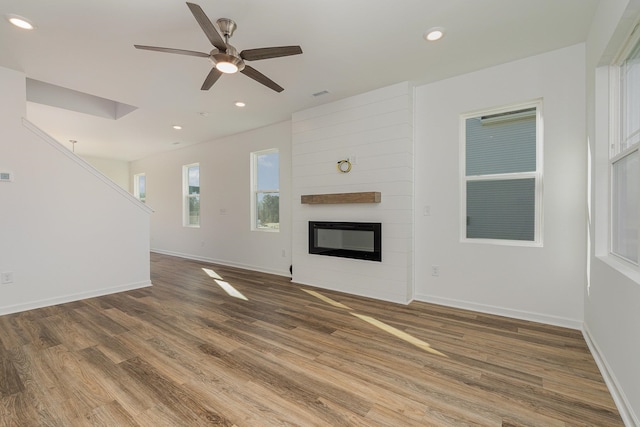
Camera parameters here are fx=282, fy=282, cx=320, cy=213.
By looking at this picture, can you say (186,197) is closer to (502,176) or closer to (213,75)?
(213,75)

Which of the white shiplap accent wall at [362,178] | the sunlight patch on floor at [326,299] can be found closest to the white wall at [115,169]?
the white shiplap accent wall at [362,178]

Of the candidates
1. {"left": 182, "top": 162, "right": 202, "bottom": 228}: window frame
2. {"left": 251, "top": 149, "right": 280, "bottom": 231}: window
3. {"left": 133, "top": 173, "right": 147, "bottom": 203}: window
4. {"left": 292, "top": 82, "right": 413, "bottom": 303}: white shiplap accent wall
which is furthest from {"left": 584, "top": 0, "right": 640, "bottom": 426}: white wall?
{"left": 133, "top": 173, "right": 147, "bottom": 203}: window

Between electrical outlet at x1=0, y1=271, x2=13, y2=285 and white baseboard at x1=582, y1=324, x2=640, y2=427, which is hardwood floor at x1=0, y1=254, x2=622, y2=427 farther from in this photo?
electrical outlet at x1=0, y1=271, x2=13, y2=285

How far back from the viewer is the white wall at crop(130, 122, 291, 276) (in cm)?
518

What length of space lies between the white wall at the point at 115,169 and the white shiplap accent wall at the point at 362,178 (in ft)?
22.7

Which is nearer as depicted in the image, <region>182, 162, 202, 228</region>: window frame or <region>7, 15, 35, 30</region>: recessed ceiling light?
<region>7, 15, 35, 30</region>: recessed ceiling light

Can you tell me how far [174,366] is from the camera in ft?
6.88

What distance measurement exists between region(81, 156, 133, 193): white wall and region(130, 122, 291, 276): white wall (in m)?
1.53

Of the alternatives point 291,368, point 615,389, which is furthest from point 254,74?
point 615,389

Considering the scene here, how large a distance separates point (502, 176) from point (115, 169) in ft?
32.6

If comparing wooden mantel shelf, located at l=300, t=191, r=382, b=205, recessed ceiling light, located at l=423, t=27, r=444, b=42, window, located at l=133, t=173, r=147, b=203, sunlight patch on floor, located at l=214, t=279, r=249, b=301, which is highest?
recessed ceiling light, located at l=423, t=27, r=444, b=42

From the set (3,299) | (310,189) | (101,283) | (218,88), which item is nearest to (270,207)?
(310,189)

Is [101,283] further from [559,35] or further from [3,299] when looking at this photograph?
[559,35]

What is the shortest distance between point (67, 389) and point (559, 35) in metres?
4.79
